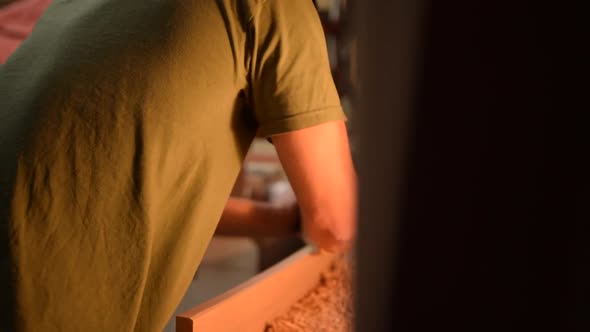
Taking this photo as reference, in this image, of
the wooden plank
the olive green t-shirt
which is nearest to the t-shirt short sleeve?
the olive green t-shirt

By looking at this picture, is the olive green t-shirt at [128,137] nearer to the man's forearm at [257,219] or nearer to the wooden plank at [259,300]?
the wooden plank at [259,300]

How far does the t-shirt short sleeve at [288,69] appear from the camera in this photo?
1.85ft

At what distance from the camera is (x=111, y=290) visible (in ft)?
1.85

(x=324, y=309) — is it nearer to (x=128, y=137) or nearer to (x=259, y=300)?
(x=259, y=300)

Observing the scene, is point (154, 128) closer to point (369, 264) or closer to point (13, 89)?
point (13, 89)

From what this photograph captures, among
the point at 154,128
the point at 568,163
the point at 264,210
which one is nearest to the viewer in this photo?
the point at 568,163

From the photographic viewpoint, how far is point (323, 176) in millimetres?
611

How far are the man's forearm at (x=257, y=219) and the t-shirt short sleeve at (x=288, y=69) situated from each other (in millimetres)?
269

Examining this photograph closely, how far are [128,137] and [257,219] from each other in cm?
35

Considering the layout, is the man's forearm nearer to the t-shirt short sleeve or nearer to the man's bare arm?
the man's bare arm

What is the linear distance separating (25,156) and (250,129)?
0.26 m

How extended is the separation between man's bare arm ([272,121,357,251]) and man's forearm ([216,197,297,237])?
15 centimetres

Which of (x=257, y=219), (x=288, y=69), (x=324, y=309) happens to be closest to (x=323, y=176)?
(x=288, y=69)

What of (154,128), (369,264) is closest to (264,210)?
(154,128)
